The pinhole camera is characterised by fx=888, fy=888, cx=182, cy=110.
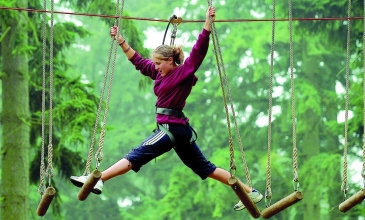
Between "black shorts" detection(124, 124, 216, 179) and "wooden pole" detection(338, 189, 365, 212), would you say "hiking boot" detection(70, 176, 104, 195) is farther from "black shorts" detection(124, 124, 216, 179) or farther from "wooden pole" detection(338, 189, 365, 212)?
"wooden pole" detection(338, 189, 365, 212)

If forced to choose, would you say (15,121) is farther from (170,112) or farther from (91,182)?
(91,182)

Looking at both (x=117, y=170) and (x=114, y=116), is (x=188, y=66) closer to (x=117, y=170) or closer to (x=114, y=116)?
(x=117, y=170)

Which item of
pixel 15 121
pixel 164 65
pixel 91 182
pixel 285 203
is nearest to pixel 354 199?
pixel 285 203

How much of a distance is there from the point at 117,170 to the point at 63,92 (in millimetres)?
5387

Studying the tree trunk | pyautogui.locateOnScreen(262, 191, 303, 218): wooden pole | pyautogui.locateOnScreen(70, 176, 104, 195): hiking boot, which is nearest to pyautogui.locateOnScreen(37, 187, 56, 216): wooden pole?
pyautogui.locateOnScreen(70, 176, 104, 195): hiking boot

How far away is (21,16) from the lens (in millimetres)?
10734

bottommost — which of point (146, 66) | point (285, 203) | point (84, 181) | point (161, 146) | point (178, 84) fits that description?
point (285, 203)

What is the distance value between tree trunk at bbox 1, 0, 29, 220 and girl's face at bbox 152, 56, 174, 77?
15.7ft

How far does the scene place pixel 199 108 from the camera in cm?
1964

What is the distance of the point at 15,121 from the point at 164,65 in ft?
17.2

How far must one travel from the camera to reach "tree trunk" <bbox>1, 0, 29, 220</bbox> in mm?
10516

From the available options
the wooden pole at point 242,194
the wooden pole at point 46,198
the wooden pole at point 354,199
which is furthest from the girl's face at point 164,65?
the wooden pole at point 354,199

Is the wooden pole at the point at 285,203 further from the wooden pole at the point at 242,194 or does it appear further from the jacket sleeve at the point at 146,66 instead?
the jacket sleeve at the point at 146,66

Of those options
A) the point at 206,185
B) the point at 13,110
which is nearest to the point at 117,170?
the point at 13,110
